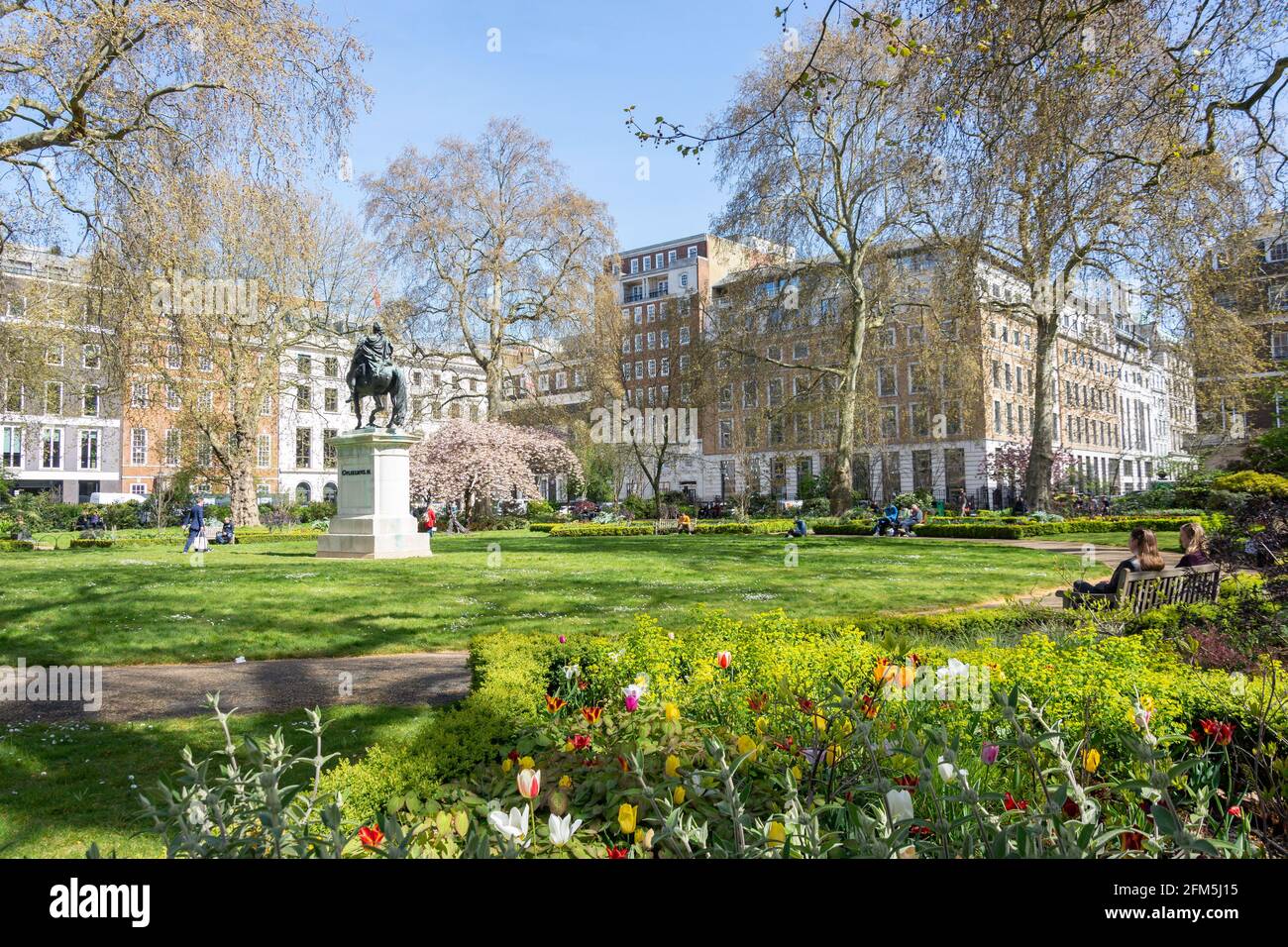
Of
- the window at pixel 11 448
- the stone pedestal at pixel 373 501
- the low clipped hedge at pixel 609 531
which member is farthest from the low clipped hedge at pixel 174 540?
the window at pixel 11 448

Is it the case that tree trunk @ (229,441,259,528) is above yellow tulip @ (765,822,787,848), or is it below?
above

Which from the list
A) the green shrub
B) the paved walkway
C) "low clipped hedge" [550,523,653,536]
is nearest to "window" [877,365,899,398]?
"low clipped hedge" [550,523,653,536]

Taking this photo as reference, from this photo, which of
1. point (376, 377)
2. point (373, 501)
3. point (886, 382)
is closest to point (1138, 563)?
point (373, 501)

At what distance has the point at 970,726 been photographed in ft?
11.9

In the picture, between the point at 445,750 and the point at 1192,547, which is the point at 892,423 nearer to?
the point at 1192,547

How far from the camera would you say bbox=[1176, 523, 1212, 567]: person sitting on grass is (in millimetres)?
8844

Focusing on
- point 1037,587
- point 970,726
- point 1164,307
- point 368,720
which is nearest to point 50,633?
point 368,720

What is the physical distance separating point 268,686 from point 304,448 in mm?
61190

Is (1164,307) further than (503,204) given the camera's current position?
No

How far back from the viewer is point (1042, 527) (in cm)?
2623

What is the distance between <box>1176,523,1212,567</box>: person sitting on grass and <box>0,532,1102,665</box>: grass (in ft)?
9.21

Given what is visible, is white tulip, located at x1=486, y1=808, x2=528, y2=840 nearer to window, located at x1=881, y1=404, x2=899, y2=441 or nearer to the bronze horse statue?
the bronze horse statue
